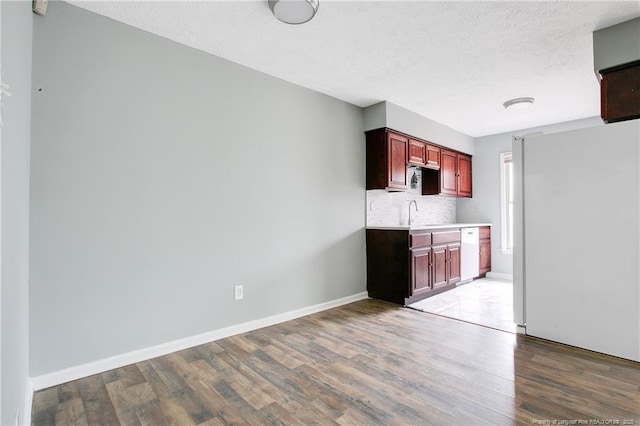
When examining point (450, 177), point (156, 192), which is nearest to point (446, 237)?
point (450, 177)

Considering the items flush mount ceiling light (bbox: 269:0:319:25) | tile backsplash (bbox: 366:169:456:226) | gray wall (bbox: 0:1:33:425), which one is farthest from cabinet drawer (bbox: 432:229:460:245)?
gray wall (bbox: 0:1:33:425)

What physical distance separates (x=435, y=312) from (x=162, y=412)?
269 centimetres

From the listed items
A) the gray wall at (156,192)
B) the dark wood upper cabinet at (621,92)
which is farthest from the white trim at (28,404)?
the dark wood upper cabinet at (621,92)

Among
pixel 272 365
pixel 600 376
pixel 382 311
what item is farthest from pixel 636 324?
pixel 272 365

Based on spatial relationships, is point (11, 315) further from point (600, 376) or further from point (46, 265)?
point (600, 376)

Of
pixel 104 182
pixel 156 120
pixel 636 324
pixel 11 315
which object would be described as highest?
pixel 156 120

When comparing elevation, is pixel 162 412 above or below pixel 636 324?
below

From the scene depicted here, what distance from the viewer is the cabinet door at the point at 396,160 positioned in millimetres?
3971

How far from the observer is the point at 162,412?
5.69 feet

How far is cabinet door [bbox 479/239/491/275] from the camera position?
5242 millimetres

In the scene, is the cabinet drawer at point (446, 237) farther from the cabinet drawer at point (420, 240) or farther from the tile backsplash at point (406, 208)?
the tile backsplash at point (406, 208)

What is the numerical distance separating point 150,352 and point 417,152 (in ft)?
12.5

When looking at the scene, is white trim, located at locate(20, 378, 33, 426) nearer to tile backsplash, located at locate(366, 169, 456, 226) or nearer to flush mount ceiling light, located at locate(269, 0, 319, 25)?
flush mount ceiling light, located at locate(269, 0, 319, 25)

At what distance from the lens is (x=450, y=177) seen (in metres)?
5.21
